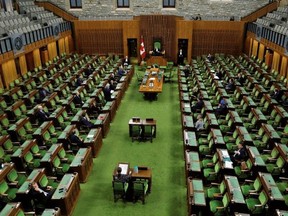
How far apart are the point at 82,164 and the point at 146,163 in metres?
2.47

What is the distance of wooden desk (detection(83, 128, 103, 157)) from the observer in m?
11.1

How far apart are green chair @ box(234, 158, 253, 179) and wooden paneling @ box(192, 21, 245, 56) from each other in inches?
651

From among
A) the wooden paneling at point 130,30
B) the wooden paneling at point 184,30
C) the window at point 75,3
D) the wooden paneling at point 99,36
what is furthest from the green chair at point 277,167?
the window at point 75,3

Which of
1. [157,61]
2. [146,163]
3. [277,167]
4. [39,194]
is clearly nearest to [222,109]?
[277,167]

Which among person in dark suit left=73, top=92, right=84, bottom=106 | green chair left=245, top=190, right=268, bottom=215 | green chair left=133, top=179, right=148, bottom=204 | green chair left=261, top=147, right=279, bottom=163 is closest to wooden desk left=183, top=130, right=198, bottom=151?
green chair left=133, top=179, right=148, bottom=204

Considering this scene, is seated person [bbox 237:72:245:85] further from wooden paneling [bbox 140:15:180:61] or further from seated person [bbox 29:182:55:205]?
seated person [bbox 29:182:55:205]

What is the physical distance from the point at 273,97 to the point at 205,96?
335 centimetres

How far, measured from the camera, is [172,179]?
33.3 feet

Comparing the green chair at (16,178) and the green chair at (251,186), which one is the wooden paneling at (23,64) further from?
the green chair at (251,186)

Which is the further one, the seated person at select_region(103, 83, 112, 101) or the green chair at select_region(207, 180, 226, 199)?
the seated person at select_region(103, 83, 112, 101)

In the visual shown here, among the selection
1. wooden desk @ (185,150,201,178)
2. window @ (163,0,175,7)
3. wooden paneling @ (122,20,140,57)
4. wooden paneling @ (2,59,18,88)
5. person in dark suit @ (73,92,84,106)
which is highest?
window @ (163,0,175,7)

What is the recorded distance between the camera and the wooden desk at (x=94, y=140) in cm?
1110

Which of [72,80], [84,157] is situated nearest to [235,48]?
[72,80]

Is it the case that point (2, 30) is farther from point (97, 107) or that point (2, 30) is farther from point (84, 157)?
point (84, 157)
